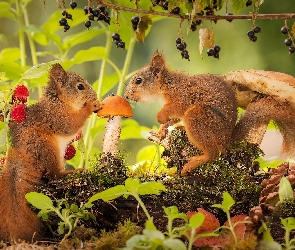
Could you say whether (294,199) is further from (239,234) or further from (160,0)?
(160,0)

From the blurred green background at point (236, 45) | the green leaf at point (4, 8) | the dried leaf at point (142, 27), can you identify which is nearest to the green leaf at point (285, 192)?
the dried leaf at point (142, 27)

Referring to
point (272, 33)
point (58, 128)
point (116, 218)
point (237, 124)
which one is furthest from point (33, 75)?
point (272, 33)

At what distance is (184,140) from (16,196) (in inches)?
16.4

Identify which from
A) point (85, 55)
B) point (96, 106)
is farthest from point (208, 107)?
point (85, 55)

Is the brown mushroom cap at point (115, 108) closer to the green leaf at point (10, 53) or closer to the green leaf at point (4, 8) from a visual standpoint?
the green leaf at point (4, 8)

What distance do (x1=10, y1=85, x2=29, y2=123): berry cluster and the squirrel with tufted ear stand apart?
0.24 meters

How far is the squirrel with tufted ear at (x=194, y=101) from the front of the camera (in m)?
1.10

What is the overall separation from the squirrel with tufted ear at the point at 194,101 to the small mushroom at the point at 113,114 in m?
0.03

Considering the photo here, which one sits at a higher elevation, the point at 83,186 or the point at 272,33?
the point at 272,33

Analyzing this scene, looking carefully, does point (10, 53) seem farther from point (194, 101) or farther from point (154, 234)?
point (154, 234)

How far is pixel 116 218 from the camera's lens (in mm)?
1067

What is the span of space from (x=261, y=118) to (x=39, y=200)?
542mm

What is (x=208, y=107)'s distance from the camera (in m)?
1.11

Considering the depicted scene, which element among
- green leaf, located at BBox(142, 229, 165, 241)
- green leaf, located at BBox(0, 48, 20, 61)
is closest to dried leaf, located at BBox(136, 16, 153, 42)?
green leaf, located at BBox(142, 229, 165, 241)
